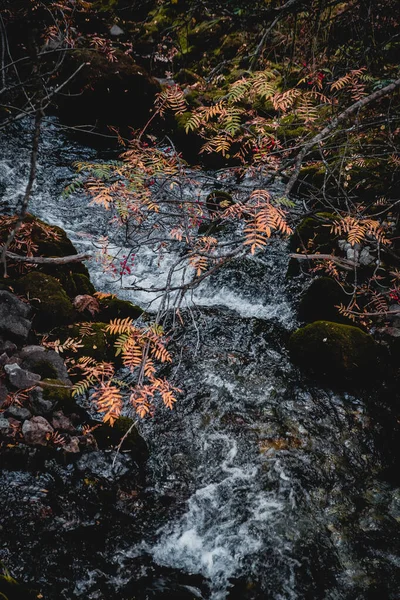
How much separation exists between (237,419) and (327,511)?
1.42 meters

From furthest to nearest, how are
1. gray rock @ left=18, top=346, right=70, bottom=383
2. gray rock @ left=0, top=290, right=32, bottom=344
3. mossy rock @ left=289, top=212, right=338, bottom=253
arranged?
mossy rock @ left=289, top=212, right=338, bottom=253 → gray rock @ left=0, top=290, right=32, bottom=344 → gray rock @ left=18, top=346, right=70, bottom=383

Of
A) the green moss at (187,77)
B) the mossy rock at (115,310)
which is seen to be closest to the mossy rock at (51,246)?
the mossy rock at (115,310)

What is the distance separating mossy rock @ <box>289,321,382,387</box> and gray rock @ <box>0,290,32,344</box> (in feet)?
12.6

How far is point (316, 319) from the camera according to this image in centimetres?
646

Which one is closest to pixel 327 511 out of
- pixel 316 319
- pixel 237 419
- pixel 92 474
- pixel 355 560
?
pixel 355 560

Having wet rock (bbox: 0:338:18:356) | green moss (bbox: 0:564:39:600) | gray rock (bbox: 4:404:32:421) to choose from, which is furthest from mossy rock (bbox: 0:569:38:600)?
wet rock (bbox: 0:338:18:356)

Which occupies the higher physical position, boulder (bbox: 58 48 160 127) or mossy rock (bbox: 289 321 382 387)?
boulder (bbox: 58 48 160 127)

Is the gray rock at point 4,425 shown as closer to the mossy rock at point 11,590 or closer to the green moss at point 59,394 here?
the green moss at point 59,394

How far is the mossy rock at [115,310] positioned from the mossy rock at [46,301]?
53 cm

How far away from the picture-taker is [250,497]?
4012 millimetres

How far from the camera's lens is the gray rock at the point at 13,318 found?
15.3 feet

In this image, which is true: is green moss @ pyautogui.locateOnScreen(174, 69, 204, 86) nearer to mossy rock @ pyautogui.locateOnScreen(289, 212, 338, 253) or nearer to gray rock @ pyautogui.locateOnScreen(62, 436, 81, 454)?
mossy rock @ pyautogui.locateOnScreen(289, 212, 338, 253)

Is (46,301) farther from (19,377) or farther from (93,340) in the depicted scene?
(19,377)

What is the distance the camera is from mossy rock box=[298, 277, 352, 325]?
6.31 meters
